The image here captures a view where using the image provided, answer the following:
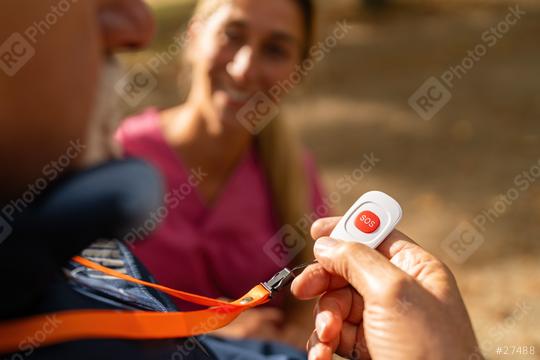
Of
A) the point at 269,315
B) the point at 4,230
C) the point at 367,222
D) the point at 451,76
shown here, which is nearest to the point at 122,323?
the point at 4,230

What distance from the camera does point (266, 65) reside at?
1985 mm

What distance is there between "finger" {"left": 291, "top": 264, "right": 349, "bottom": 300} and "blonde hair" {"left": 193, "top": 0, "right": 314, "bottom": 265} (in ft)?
3.58

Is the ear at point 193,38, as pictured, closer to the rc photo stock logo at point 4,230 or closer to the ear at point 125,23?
the ear at point 125,23

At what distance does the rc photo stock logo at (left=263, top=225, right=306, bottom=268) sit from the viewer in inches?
74.2

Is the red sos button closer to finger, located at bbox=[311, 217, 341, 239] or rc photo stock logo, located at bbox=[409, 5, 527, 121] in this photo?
finger, located at bbox=[311, 217, 341, 239]

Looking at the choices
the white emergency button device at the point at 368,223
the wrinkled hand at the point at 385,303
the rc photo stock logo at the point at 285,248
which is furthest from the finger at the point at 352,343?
the rc photo stock logo at the point at 285,248

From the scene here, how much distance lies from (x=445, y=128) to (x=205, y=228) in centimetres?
268

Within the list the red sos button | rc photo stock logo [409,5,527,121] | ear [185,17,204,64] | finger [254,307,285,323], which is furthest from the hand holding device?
rc photo stock logo [409,5,527,121]

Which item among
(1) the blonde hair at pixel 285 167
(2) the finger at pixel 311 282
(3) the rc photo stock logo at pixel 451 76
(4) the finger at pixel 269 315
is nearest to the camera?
(2) the finger at pixel 311 282

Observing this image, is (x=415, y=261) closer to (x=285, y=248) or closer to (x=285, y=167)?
(x=285, y=248)

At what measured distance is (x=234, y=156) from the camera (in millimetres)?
2037

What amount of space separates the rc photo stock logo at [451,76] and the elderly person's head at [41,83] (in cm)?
394

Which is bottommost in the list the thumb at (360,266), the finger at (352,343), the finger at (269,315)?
the finger at (269,315)

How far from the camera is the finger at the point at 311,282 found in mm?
804
